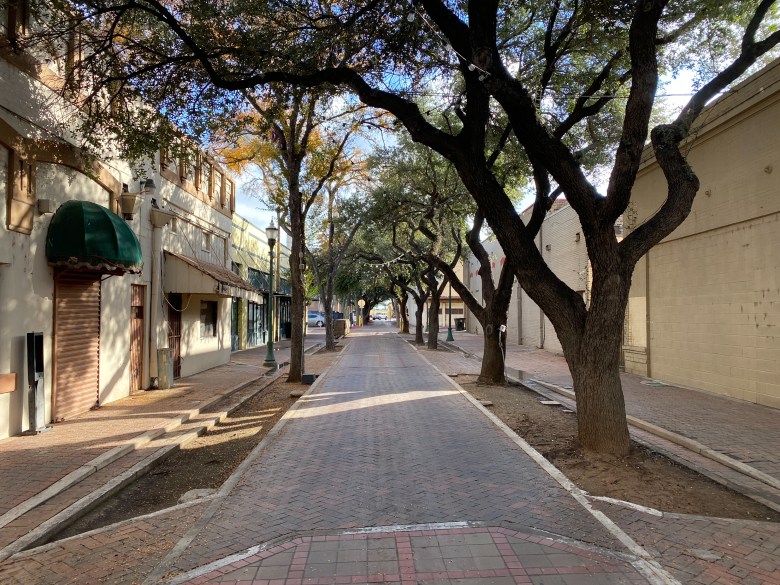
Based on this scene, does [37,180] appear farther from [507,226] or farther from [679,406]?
A: [679,406]

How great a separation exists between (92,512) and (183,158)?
245 inches

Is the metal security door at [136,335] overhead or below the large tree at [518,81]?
below

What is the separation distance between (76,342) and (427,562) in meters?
8.04

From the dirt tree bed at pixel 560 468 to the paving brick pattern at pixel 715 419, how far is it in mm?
1003

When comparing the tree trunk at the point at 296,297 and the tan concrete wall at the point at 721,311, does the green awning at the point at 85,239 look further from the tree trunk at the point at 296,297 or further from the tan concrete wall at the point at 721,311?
the tan concrete wall at the point at 721,311

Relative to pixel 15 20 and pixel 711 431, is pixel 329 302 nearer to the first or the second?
pixel 15 20

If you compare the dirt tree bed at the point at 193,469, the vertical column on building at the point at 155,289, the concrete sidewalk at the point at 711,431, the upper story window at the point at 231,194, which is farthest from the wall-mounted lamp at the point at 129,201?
the concrete sidewalk at the point at 711,431

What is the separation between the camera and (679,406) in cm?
1011

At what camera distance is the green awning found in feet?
27.8

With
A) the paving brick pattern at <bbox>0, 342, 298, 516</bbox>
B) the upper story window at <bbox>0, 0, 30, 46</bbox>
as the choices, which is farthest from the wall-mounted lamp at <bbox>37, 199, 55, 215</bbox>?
the paving brick pattern at <bbox>0, 342, 298, 516</bbox>

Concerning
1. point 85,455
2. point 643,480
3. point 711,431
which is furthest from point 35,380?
point 711,431

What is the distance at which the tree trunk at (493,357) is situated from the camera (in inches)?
516

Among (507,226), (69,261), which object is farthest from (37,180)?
(507,226)

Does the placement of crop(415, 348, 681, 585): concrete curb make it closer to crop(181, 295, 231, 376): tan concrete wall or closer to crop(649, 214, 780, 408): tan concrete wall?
crop(649, 214, 780, 408): tan concrete wall
